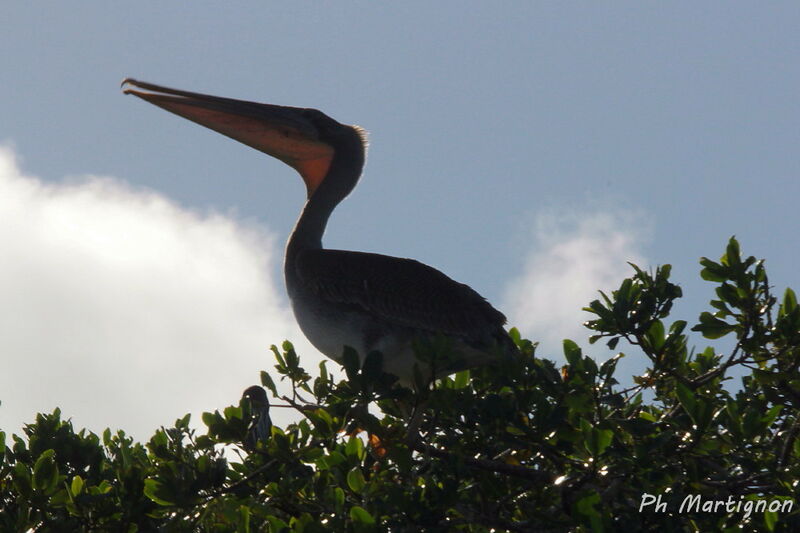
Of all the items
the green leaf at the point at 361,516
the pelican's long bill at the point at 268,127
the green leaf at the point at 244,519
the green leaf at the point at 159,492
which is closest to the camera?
the green leaf at the point at 361,516

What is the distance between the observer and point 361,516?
443cm

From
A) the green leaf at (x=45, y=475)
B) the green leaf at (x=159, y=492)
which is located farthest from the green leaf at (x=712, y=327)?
the green leaf at (x=45, y=475)

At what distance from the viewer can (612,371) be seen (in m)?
5.81

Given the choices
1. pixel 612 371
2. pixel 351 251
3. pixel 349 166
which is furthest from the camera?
pixel 349 166

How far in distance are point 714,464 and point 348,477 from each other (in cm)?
176

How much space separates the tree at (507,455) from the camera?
477 centimetres

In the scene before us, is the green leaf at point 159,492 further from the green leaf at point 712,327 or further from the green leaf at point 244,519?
the green leaf at point 712,327

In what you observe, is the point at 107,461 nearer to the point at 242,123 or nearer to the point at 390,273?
the point at 390,273

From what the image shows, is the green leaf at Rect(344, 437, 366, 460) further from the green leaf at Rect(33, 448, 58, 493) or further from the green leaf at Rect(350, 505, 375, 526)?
the green leaf at Rect(33, 448, 58, 493)

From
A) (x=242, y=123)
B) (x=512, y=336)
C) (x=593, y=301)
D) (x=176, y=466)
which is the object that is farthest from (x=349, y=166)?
(x=176, y=466)

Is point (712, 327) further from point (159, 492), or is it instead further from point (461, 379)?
point (159, 492)

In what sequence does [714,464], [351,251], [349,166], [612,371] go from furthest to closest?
1. [349,166]
2. [351,251]
3. [612,371]
4. [714,464]

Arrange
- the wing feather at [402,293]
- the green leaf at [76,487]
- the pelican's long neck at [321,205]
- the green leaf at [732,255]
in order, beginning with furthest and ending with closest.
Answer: the pelican's long neck at [321,205] < the wing feather at [402,293] < the green leaf at [732,255] < the green leaf at [76,487]

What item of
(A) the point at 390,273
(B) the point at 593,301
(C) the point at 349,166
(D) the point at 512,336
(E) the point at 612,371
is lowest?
(E) the point at 612,371
